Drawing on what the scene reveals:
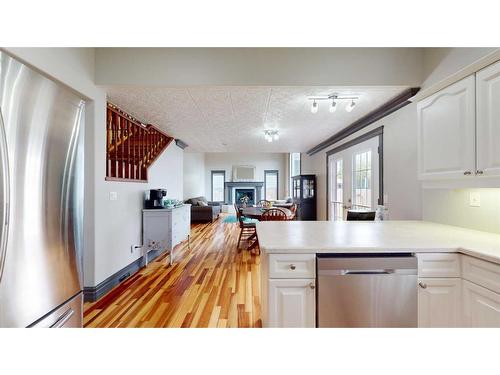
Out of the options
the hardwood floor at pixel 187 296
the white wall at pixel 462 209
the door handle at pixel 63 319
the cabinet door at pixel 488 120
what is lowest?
the hardwood floor at pixel 187 296

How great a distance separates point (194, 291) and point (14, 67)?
2.36 metres

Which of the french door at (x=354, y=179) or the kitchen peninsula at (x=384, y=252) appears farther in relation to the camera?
the french door at (x=354, y=179)

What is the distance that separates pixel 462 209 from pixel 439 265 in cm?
92

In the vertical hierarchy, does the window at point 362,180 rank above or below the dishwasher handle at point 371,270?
above

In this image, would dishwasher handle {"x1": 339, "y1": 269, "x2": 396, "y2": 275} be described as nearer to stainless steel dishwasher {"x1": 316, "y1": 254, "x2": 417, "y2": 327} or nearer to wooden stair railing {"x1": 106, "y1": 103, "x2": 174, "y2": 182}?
stainless steel dishwasher {"x1": 316, "y1": 254, "x2": 417, "y2": 327}

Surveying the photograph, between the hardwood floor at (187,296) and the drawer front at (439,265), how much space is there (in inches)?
50.5

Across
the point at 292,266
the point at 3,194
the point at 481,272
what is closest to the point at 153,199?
the point at 3,194

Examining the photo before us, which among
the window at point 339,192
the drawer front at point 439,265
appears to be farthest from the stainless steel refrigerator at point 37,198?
the window at point 339,192

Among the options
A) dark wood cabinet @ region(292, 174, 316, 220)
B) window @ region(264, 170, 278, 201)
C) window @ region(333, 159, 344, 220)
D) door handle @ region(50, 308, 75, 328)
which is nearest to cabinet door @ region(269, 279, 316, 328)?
door handle @ region(50, 308, 75, 328)

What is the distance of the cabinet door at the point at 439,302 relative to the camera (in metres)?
1.38

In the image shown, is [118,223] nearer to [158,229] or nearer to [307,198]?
[158,229]

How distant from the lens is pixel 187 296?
2482 mm

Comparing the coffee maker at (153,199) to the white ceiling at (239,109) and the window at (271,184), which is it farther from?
the window at (271,184)
